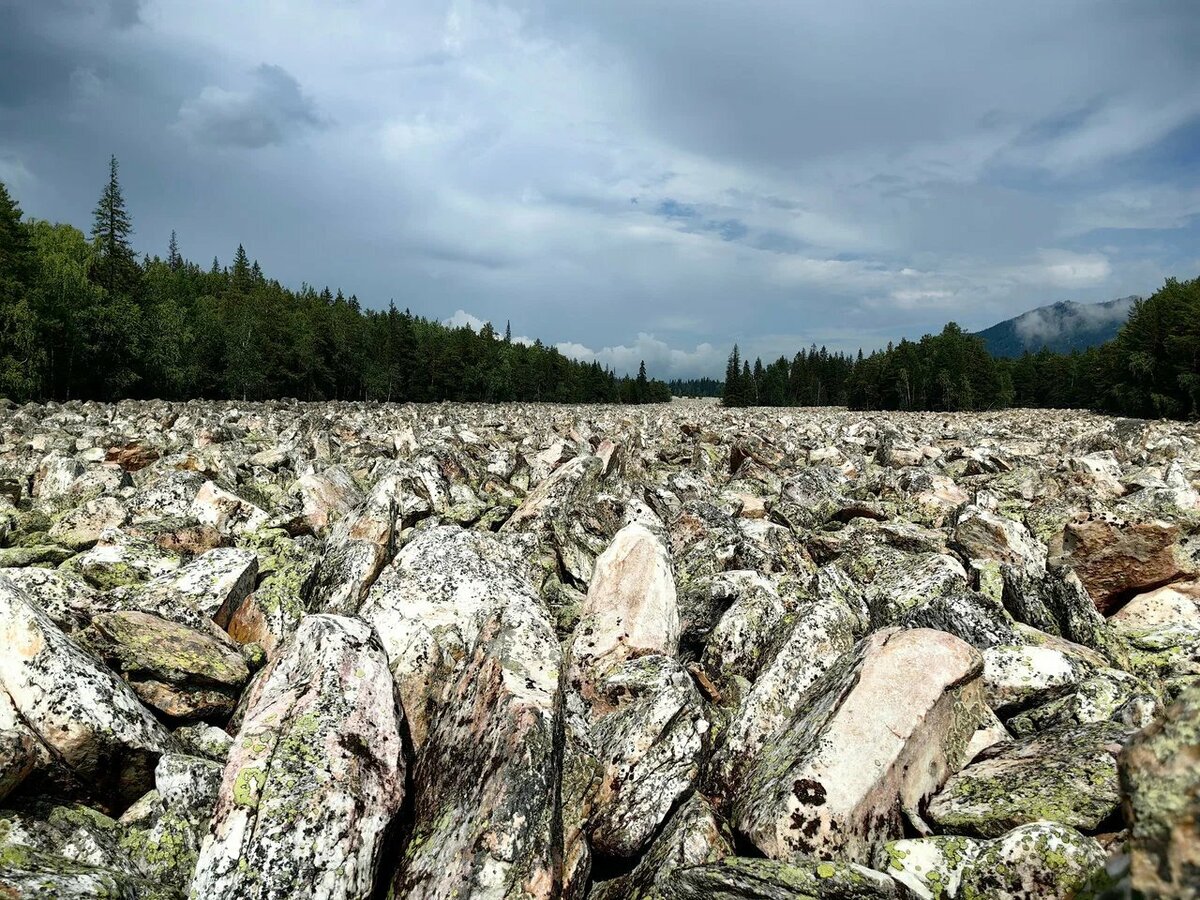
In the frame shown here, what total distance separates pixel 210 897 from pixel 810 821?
3146 millimetres

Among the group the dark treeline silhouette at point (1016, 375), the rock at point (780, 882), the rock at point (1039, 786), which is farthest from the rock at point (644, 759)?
the dark treeline silhouette at point (1016, 375)

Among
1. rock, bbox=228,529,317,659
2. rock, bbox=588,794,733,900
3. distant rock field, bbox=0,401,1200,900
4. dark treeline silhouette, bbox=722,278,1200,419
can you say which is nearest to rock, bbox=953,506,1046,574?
distant rock field, bbox=0,401,1200,900

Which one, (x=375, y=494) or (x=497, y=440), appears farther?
(x=497, y=440)

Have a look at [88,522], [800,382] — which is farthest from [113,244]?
[800,382]

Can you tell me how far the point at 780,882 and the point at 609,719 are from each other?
1.78m

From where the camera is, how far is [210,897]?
3221mm

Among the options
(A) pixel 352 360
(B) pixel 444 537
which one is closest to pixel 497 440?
(B) pixel 444 537

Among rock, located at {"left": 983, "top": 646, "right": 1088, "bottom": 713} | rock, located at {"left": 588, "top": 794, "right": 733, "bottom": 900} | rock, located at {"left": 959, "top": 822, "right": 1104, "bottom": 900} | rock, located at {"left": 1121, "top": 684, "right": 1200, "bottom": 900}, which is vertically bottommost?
rock, located at {"left": 588, "top": 794, "right": 733, "bottom": 900}

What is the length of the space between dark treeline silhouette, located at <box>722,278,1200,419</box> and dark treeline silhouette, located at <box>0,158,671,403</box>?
199 feet

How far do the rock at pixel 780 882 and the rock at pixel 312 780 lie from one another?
1.75 metres

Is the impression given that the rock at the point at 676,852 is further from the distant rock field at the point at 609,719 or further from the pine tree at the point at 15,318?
the pine tree at the point at 15,318

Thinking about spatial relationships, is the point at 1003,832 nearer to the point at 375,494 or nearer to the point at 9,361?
the point at 375,494

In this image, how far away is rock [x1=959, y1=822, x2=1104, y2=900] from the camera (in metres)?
2.88

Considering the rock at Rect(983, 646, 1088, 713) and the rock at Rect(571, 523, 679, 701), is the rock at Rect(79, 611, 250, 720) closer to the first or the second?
the rock at Rect(571, 523, 679, 701)
